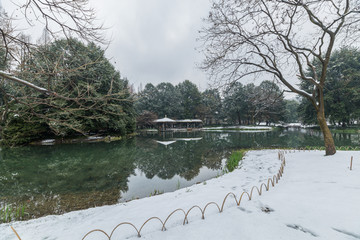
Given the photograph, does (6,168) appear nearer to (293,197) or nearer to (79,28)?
(79,28)

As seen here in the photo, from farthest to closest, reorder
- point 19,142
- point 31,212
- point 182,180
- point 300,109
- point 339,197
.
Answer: point 300,109 → point 19,142 → point 182,180 → point 31,212 → point 339,197

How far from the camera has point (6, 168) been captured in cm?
702

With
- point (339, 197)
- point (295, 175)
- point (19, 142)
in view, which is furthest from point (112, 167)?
point (19, 142)

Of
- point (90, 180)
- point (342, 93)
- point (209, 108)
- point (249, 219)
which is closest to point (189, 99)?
point (209, 108)

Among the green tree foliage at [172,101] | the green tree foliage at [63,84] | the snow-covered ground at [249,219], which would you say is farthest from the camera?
the green tree foliage at [172,101]

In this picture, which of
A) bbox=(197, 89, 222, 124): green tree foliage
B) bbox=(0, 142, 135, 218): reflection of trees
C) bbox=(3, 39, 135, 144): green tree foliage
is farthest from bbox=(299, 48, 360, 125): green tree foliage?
bbox=(3, 39, 135, 144): green tree foliage

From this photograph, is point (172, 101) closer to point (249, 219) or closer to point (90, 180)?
point (90, 180)

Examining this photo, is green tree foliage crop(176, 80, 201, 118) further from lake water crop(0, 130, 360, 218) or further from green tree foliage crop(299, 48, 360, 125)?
lake water crop(0, 130, 360, 218)

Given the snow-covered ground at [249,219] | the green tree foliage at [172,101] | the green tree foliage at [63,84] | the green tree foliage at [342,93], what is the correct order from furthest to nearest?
the green tree foliage at [172,101], the green tree foliage at [342,93], the green tree foliage at [63,84], the snow-covered ground at [249,219]

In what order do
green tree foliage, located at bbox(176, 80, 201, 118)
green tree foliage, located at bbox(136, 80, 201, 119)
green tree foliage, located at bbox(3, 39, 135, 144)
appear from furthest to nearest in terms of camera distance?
green tree foliage, located at bbox(176, 80, 201, 118) → green tree foliage, located at bbox(136, 80, 201, 119) → green tree foliage, located at bbox(3, 39, 135, 144)

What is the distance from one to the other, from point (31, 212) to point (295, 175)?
20.6ft

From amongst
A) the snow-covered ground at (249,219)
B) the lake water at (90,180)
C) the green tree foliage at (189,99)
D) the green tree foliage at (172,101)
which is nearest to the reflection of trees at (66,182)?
the lake water at (90,180)

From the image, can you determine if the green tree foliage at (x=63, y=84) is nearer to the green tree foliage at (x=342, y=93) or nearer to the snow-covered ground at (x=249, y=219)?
the snow-covered ground at (x=249, y=219)

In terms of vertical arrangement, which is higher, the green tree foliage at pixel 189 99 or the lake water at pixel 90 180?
the green tree foliage at pixel 189 99
